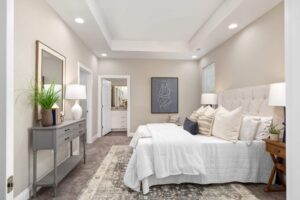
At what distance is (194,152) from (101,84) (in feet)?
13.9

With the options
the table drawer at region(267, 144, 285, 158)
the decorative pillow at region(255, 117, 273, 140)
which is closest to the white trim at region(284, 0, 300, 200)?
the table drawer at region(267, 144, 285, 158)

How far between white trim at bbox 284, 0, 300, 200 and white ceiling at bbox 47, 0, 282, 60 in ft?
7.52

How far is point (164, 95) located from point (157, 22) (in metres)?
2.59

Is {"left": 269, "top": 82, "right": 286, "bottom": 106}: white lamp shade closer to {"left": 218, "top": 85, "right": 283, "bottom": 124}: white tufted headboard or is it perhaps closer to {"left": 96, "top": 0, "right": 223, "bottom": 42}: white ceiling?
{"left": 218, "top": 85, "right": 283, "bottom": 124}: white tufted headboard

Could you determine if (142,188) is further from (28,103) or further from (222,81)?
(222,81)

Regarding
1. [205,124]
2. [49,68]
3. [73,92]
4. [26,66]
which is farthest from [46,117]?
[205,124]

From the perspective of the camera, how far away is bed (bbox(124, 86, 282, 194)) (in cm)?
230

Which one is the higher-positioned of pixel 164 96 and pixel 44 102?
pixel 164 96

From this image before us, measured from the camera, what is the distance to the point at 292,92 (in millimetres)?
669

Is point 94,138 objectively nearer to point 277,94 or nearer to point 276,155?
point 276,155

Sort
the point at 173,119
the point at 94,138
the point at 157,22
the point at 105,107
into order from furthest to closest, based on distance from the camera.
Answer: the point at 105,107
the point at 173,119
the point at 94,138
the point at 157,22

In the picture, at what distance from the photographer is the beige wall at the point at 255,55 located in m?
2.59

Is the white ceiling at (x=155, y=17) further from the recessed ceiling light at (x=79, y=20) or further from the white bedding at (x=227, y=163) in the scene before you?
the white bedding at (x=227, y=163)

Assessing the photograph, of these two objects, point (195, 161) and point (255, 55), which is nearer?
point (195, 161)
